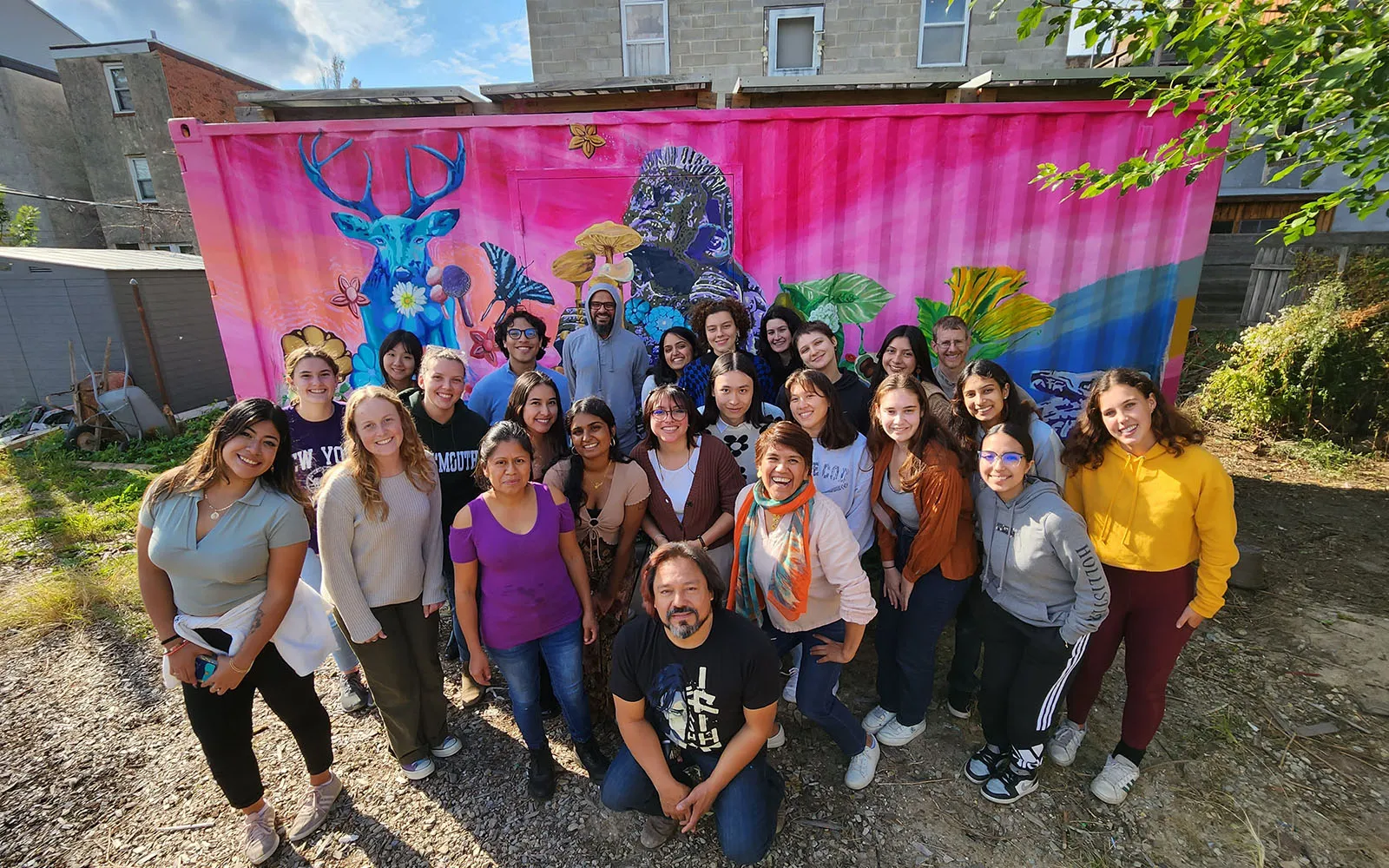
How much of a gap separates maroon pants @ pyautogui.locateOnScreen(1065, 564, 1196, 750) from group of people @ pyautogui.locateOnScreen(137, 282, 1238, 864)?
0.01 m

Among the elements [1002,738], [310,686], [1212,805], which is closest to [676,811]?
[1002,738]

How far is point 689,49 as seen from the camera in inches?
364

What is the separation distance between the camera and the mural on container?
395 centimetres

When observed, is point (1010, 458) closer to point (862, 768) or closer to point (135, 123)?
point (862, 768)

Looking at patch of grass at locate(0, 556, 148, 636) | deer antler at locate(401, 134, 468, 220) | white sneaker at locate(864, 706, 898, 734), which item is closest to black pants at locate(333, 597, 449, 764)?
white sneaker at locate(864, 706, 898, 734)

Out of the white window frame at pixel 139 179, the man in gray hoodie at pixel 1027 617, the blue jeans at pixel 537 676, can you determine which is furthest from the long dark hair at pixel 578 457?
the white window frame at pixel 139 179

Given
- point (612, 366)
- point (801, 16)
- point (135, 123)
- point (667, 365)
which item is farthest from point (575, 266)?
point (135, 123)

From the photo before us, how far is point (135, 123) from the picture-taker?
16.4 metres

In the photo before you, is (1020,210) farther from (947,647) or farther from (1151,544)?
(947,647)

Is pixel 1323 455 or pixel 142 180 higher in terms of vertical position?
pixel 142 180

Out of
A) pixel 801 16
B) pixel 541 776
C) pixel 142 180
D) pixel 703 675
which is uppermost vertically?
pixel 801 16

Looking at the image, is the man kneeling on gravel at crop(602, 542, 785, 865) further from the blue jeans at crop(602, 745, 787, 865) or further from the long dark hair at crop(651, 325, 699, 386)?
the long dark hair at crop(651, 325, 699, 386)

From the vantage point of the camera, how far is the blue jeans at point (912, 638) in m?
2.54

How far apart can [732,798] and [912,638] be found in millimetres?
1033
